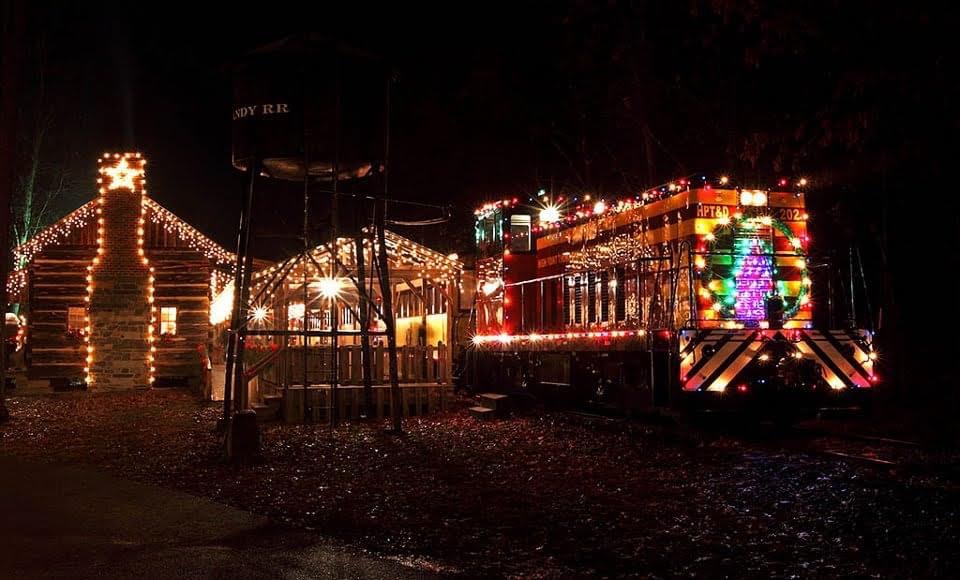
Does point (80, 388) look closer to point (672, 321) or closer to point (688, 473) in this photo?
point (672, 321)

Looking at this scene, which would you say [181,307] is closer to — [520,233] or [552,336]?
[520,233]

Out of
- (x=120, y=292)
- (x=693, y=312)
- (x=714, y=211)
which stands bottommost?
(x=693, y=312)

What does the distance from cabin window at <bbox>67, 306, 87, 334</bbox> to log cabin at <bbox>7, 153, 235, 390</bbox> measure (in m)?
0.03

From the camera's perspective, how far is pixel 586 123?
28203 mm

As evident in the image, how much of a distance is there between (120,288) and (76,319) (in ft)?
7.44

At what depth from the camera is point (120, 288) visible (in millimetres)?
25984

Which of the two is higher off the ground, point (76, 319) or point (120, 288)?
point (120, 288)

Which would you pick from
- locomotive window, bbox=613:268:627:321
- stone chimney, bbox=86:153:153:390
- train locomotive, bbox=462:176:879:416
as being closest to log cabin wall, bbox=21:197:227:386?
stone chimney, bbox=86:153:153:390

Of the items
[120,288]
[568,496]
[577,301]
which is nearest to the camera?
[568,496]

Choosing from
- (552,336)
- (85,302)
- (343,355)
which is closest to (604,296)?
(552,336)

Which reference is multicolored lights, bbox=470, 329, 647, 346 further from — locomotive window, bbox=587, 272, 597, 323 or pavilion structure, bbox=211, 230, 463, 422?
pavilion structure, bbox=211, 230, 463, 422

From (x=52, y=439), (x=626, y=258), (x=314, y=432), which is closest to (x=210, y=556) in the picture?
(x=314, y=432)

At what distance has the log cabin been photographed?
25.7m

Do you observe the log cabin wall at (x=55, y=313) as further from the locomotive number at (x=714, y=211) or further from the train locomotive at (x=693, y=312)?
the locomotive number at (x=714, y=211)
